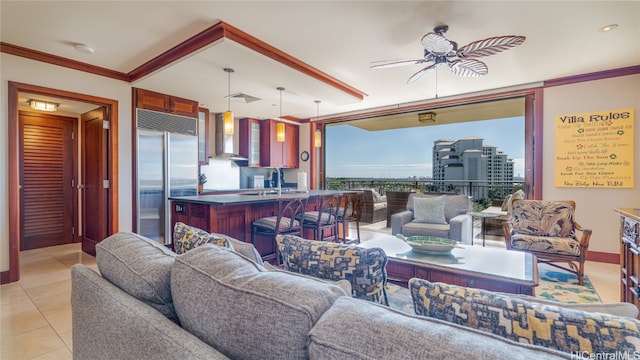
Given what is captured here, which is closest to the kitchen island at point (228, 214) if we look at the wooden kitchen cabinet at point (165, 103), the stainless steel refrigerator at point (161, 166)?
the stainless steel refrigerator at point (161, 166)

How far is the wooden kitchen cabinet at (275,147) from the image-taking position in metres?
6.57

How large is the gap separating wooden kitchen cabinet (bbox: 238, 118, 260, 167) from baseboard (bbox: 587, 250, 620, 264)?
5.85m

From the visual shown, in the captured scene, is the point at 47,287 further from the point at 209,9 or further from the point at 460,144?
the point at 460,144

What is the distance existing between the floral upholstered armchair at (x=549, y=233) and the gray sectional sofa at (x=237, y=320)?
3261mm

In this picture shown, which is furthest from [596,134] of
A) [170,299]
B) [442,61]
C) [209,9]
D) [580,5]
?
[170,299]

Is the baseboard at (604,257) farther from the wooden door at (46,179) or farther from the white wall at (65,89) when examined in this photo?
the wooden door at (46,179)

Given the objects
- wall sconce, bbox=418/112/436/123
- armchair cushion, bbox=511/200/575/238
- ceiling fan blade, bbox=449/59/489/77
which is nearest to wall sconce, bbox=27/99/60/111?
ceiling fan blade, bbox=449/59/489/77

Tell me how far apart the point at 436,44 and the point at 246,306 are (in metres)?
2.61

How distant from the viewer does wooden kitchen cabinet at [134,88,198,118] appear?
415cm

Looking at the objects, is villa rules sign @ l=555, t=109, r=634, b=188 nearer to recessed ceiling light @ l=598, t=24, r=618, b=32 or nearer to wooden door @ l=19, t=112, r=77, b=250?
recessed ceiling light @ l=598, t=24, r=618, b=32

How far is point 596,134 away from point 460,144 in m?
2.85

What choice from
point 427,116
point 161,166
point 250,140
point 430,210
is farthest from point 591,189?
point 161,166

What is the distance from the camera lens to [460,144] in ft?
22.0

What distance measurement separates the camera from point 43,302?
2645 mm
